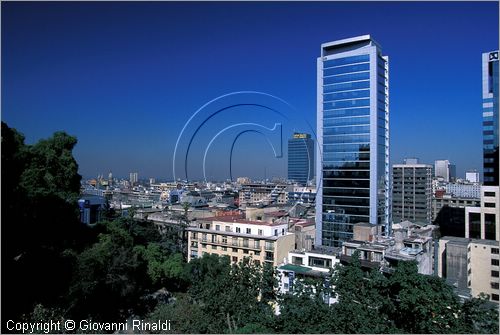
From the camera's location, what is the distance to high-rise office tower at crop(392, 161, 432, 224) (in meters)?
25.4

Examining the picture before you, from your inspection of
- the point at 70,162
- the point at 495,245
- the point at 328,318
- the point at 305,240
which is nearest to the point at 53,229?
the point at 70,162

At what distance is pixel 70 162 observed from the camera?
6840 mm

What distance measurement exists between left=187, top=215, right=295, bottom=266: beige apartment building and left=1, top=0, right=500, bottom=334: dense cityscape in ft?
0.12

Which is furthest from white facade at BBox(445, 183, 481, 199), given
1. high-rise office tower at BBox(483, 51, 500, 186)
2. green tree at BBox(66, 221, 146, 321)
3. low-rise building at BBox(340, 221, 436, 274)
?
green tree at BBox(66, 221, 146, 321)

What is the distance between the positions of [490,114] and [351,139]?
5.79 metres

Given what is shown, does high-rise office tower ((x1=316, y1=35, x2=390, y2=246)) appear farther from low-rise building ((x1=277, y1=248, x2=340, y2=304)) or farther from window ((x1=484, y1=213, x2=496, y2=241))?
low-rise building ((x1=277, y1=248, x2=340, y2=304))

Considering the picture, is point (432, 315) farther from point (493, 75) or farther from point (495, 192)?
point (493, 75)

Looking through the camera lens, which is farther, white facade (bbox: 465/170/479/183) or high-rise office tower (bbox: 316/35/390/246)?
white facade (bbox: 465/170/479/183)

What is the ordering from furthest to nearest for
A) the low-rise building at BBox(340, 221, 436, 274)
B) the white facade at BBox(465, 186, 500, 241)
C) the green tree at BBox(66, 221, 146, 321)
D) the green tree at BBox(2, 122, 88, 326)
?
1. the white facade at BBox(465, 186, 500, 241)
2. the low-rise building at BBox(340, 221, 436, 274)
3. the green tree at BBox(66, 221, 146, 321)
4. the green tree at BBox(2, 122, 88, 326)

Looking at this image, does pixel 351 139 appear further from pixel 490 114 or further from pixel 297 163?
pixel 297 163

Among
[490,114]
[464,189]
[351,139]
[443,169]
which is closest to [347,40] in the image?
[351,139]

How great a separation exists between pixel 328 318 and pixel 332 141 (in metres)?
13.8

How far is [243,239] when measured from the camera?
10.2 meters

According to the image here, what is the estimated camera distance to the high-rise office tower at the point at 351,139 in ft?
53.6
